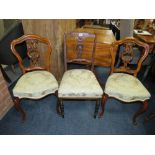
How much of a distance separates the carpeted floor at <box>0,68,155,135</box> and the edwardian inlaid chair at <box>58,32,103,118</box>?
0.51 ft

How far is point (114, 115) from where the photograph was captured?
6.29 feet

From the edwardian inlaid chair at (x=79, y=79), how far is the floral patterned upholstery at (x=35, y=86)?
5.0 inches

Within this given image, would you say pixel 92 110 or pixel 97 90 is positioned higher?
pixel 97 90

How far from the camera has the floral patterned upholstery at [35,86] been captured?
4.99 ft

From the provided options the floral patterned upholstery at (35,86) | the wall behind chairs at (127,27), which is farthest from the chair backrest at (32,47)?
the wall behind chairs at (127,27)

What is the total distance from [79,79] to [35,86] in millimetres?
511

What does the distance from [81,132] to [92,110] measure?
14.9 inches

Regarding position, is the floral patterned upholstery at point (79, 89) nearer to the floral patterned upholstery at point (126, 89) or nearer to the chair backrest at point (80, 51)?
the floral patterned upholstery at point (126, 89)

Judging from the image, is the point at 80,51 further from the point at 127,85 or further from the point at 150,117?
the point at 150,117

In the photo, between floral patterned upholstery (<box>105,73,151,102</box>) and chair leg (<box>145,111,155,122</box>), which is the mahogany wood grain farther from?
chair leg (<box>145,111,155,122</box>)
